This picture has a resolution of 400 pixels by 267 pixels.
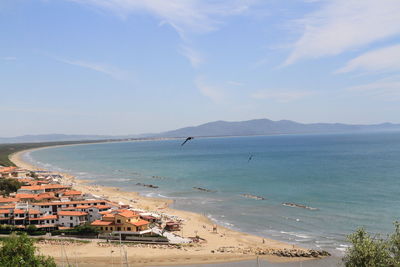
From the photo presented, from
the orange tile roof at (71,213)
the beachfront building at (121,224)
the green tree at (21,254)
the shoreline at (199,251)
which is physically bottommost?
the shoreline at (199,251)

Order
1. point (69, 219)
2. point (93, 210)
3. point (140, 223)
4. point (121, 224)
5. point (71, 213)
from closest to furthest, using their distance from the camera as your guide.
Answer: point (121, 224), point (140, 223), point (69, 219), point (71, 213), point (93, 210)

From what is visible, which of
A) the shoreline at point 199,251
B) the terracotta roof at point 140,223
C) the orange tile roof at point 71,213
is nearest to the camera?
the shoreline at point 199,251

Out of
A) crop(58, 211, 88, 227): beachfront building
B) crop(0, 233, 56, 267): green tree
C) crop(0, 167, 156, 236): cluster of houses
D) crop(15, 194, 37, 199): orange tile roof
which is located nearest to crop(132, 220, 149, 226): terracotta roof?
crop(0, 167, 156, 236): cluster of houses

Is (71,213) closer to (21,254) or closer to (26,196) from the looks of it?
(26,196)

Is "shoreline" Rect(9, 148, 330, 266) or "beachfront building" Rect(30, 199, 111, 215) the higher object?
"beachfront building" Rect(30, 199, 111, 215)

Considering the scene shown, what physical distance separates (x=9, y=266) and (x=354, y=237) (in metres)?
19.8

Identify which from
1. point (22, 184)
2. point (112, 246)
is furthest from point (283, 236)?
point (22, 184)

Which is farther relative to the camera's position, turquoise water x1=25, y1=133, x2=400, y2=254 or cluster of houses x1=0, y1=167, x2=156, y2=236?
turquoise water x1=25, y1=133, x2=400, y2=254

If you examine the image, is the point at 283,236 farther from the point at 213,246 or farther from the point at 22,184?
the point at 22,184

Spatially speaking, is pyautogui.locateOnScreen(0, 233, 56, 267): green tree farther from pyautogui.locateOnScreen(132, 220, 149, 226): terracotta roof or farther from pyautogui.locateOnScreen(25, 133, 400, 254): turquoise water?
pyautogui.locateOnScreen(25, 133, 400, 254): turquoise water

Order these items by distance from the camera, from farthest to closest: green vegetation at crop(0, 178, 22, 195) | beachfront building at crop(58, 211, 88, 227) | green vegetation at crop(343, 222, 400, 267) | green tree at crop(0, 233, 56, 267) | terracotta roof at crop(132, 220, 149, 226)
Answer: green vegetation at crop(0, 178, 22, 195)
beachfront building at crop(58, 211, 88, 227)
terracotta roof at crop(132, 220, 149, 226)
green tree at crop(0, 233, 56, 267)
green vegetation at crop(343, 222, 400, 267)

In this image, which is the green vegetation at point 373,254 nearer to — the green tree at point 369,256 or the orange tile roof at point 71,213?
the green tree at point 369,256

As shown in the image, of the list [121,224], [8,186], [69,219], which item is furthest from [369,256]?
[8,186]

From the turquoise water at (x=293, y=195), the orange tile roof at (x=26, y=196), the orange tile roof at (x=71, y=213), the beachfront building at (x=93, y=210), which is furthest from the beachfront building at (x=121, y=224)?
A: the orange tile roof at (x=26, y=196)
